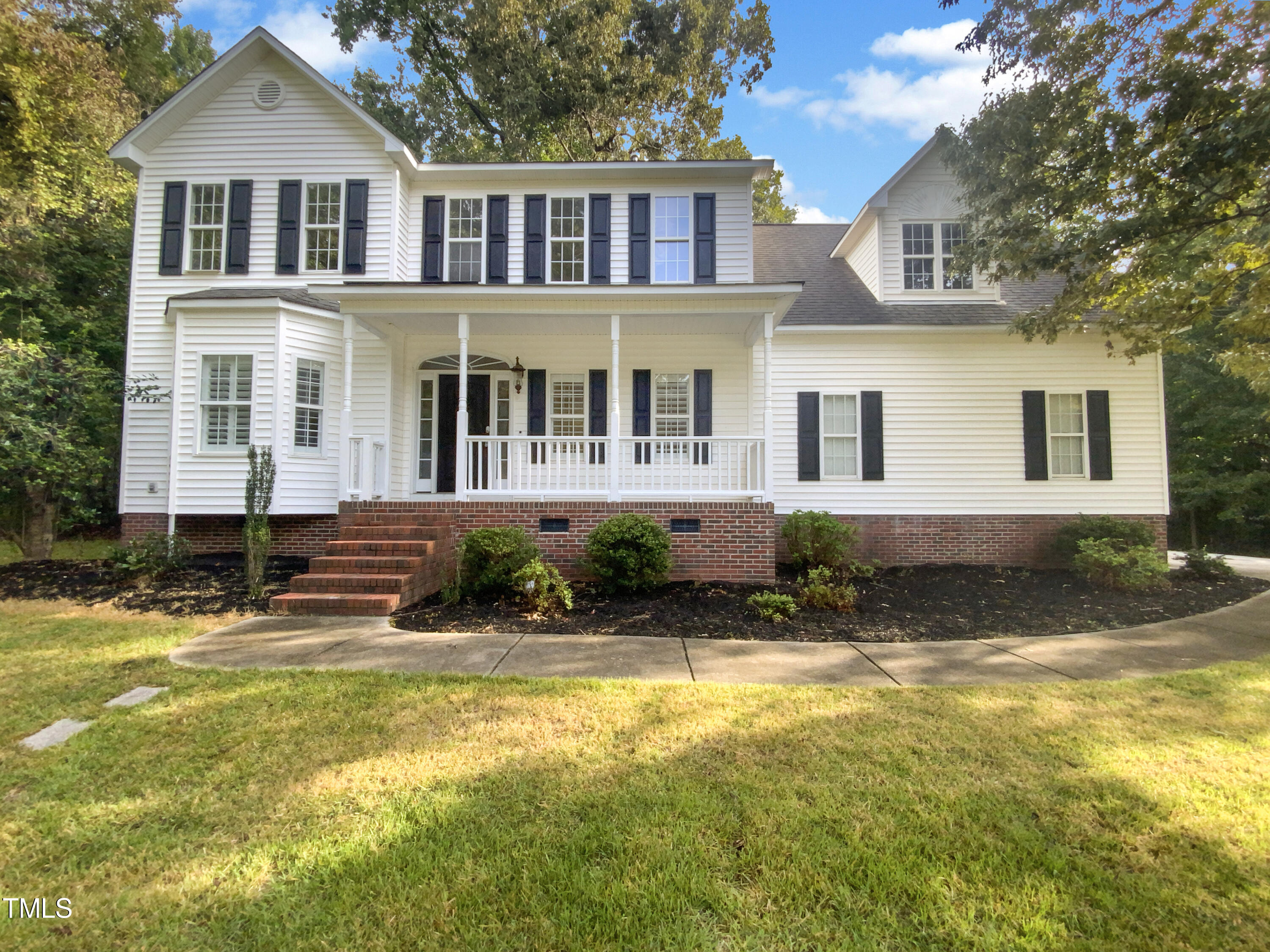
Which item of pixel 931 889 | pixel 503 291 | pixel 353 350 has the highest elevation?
pixel 503 291

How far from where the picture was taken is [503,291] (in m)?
8.49

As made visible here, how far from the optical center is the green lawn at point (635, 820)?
2012mm

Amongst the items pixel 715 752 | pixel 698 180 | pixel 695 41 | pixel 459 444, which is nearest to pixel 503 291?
pixel 459 444

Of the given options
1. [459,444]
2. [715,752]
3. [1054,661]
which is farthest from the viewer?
[459,444]

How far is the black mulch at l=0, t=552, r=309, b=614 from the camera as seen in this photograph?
6934 millimetres

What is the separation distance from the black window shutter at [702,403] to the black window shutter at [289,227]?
738 cm

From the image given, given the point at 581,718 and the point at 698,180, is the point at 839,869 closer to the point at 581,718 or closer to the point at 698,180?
the point at 581,718

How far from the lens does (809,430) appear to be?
10539mm

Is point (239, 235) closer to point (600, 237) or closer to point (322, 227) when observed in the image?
point (322, 227)

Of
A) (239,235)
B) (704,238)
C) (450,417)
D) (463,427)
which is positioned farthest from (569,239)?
(239,235)

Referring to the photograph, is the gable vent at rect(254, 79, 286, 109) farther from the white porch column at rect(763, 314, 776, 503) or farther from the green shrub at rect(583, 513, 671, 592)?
the green shrub at rect(583, 513, 671, 592)

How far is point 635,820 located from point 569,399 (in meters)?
8.53

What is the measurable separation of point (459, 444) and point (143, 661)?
14.6 ft

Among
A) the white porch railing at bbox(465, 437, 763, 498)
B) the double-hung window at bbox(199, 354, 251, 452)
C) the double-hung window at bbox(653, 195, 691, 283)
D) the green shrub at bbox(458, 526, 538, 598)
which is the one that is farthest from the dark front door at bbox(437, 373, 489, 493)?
the double-hung window at bbox(653, 195, 691, 283)
